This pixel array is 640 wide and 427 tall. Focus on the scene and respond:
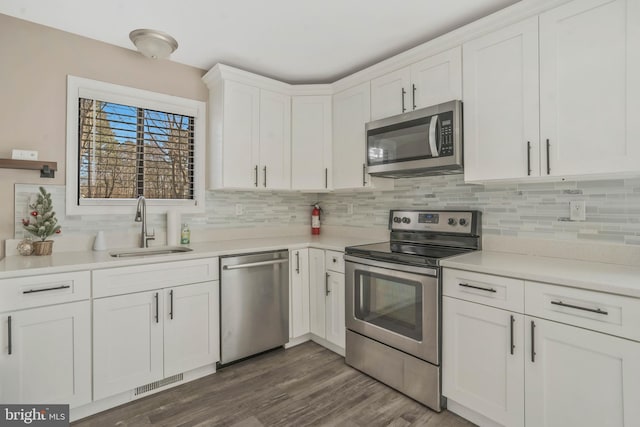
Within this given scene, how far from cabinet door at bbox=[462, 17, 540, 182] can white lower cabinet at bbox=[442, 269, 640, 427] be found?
2.28 ft

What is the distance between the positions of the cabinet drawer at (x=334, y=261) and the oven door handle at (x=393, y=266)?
0.10m

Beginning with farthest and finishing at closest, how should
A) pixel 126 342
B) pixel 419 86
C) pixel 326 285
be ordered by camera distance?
pixel 326 285
pixel 419 86
pixel 126 342

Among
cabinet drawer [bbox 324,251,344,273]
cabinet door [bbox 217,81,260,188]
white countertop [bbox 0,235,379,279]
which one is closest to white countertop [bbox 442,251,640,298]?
cabinet drawer [bbox 324,251,344,273]

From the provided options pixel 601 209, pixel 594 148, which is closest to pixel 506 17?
pixel 594 148

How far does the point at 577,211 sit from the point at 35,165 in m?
3.30

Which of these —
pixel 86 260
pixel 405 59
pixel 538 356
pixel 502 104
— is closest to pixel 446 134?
pixel 502 104

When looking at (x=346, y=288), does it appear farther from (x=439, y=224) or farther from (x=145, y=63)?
(x=145, y=63)

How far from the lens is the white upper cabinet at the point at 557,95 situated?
1.51m

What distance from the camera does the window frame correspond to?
2283mm

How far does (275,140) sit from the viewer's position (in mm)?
2982

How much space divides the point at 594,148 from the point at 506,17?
892 mm

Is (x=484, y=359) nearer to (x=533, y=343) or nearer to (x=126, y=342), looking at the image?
(x=533, y=343)

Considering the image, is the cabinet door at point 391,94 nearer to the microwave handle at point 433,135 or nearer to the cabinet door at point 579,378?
the microwave handle at point 433,135

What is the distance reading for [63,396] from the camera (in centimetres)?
177
